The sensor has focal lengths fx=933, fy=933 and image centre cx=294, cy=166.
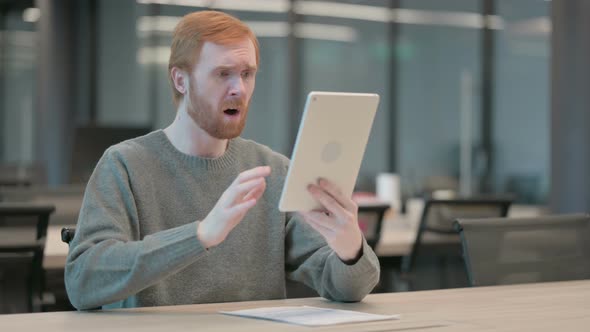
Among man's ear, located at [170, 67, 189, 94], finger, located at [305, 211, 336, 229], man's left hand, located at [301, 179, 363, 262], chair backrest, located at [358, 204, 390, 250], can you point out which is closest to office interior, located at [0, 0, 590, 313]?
chair backrest, located at [358, 204, 390, 250]

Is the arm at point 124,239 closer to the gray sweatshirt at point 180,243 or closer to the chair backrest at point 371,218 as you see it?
the gray sweatshirt at point 180,243

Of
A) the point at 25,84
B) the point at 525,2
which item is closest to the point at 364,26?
the point at 525,2

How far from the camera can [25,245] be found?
10.9ft

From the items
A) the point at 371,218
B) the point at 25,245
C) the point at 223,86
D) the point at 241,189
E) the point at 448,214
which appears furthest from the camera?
the point at 448,214

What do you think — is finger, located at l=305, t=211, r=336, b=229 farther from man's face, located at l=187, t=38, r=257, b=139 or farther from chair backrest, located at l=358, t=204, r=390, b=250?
chair backrest, located at l=358, t=204, r=390, b=250

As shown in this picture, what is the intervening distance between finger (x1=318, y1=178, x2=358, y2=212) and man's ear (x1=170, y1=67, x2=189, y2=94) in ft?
1.63

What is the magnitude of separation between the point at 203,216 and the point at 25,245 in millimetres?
1372

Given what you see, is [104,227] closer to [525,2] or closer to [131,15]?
[525,2]

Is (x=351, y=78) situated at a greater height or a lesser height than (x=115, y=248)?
lesser

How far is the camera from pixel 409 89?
34.2 feet

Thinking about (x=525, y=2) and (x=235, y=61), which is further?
(x=525, y=2)

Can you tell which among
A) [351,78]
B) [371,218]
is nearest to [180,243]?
[371,218]

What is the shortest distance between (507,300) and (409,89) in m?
8.37

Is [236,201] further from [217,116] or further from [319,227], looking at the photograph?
[217,116]
